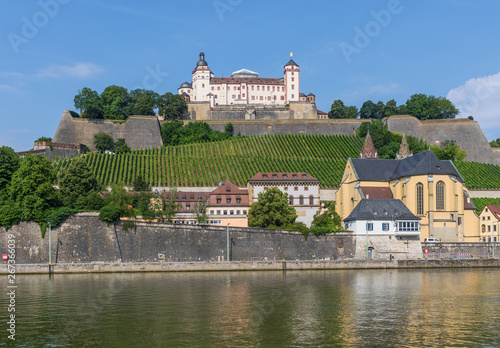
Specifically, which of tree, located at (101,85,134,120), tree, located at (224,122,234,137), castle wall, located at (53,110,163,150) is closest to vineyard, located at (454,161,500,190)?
tree, located at (224,122,234,137)

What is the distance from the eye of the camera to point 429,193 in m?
70.3

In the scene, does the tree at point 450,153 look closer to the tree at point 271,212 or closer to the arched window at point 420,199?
the arched window at point 420,199

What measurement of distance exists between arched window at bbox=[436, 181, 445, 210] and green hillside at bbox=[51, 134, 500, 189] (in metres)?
21.7

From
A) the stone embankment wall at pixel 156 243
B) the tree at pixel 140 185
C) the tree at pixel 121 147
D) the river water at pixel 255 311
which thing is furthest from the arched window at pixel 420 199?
the tree at pixel 121 147

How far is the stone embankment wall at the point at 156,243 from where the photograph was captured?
56500 mm

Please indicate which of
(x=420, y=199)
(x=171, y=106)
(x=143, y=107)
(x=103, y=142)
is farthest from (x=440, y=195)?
(x=143, y=107)

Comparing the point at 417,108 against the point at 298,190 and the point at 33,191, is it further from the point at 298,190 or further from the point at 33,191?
the point at 33,191

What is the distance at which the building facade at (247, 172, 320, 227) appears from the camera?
248 ft

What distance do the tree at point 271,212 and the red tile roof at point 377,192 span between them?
1268cm

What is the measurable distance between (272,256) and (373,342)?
35.1m

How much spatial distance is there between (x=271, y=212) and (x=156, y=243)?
12691mm

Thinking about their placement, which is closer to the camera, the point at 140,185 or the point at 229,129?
the point at 140,185

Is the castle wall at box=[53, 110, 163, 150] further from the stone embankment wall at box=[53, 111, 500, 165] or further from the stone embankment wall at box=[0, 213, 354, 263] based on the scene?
the stone embankment wall at box=[0, 213, 354, 263]

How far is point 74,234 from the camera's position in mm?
57000
